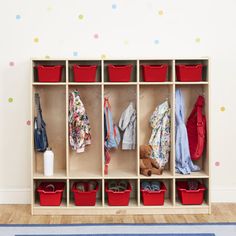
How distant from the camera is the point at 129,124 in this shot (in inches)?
162

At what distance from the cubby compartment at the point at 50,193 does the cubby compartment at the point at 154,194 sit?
0.70 metres

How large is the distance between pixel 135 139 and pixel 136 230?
35.6 inches

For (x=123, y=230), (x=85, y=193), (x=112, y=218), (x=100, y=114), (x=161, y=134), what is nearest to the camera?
(x=123, y=230)

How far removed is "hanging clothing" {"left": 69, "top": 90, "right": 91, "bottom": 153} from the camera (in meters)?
4.02

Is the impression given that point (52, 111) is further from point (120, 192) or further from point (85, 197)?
point (120, 192)

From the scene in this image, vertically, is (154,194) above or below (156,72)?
below

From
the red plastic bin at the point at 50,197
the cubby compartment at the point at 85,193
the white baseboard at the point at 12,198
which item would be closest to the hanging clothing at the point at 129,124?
the cubby compartment at the point at 85,193

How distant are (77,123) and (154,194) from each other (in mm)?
907

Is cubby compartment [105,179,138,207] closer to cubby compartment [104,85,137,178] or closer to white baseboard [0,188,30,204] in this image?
cubby compartment [104,85,137,178]

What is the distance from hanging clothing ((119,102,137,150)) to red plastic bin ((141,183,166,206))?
0.47 m

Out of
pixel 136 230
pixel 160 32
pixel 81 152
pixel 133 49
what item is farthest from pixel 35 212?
pixel 160 32

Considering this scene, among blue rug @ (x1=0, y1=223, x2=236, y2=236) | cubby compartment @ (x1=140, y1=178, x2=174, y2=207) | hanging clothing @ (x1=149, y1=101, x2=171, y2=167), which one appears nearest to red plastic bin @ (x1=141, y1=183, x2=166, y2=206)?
cubby compartment @ (x1=140, y1=178, x2=174, y2=207)

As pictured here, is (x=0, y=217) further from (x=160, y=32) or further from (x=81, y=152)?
(x=160, y=32)

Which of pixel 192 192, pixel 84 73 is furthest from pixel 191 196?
pixel 84 73
